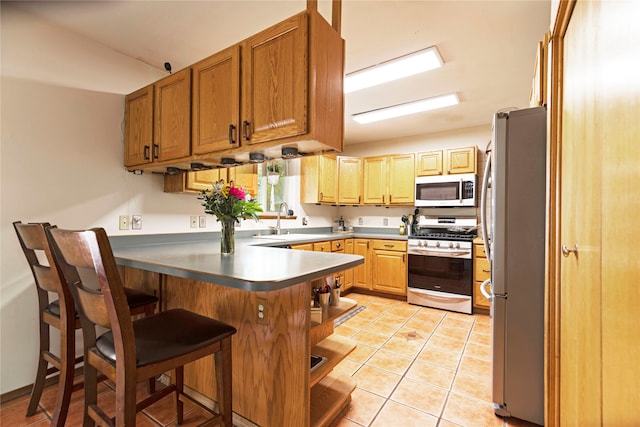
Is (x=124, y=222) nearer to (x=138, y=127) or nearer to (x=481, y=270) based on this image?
(x=138, y=127)

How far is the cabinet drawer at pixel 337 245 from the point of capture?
3.83 metres

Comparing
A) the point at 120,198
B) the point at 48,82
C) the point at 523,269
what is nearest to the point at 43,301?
the point at 120,198

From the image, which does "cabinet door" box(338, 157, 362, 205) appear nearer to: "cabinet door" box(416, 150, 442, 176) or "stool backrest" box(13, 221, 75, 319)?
"cabinet door" box(416, 150, 442, 176)

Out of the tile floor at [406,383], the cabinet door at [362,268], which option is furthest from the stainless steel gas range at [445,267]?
the cabinet door at [362,268]

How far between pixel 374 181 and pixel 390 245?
1.05 m

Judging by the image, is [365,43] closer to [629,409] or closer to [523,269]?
[523,269]

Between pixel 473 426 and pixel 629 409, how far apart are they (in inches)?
55.3

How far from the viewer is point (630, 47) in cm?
55

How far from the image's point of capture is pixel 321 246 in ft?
11.6

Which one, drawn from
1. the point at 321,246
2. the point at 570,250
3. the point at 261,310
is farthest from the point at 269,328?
the point at 321,246

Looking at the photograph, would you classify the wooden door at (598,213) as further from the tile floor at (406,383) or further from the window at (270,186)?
the window at (270,186)

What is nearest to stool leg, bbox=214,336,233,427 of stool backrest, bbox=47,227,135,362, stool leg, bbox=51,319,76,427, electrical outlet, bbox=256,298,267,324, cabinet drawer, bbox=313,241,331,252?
electrical outlet, bbox=256,298,267,324

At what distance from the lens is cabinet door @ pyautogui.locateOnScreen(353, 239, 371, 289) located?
165 inches

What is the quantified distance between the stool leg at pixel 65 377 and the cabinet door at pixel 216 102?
1.20 m
